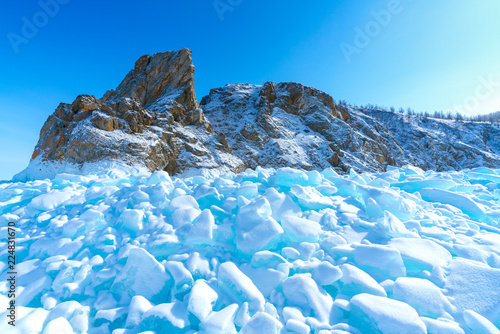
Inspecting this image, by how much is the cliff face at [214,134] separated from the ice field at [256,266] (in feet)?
43.8

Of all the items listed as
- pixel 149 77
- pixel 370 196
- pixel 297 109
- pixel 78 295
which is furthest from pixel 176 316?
pixel 297 109

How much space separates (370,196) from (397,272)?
1.34 m

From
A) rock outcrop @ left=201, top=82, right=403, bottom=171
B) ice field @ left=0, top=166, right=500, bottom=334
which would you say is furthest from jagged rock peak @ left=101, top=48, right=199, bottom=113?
ice field @ left=0, top=166, right=500, bottom=334

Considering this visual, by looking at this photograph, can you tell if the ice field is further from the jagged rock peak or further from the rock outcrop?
the jagged rock peak

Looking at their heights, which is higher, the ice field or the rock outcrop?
the rock outcrop

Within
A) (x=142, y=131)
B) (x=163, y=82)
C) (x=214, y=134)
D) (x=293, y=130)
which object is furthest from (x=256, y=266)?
(x=293, y=130)

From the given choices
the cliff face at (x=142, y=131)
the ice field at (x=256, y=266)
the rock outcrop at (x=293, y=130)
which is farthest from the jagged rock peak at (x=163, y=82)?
the ice field at (x=256, y=266)

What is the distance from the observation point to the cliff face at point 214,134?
14758 millimetres

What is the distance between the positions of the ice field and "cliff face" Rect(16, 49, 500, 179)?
13.4 metres

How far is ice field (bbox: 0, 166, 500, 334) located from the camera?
1.44 m

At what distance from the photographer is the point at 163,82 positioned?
2627 centimetres

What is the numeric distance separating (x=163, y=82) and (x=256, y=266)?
28482 millimetres

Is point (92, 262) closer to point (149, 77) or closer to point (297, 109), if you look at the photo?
point (149, 77)

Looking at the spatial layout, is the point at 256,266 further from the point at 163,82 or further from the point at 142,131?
the point at 163,82
